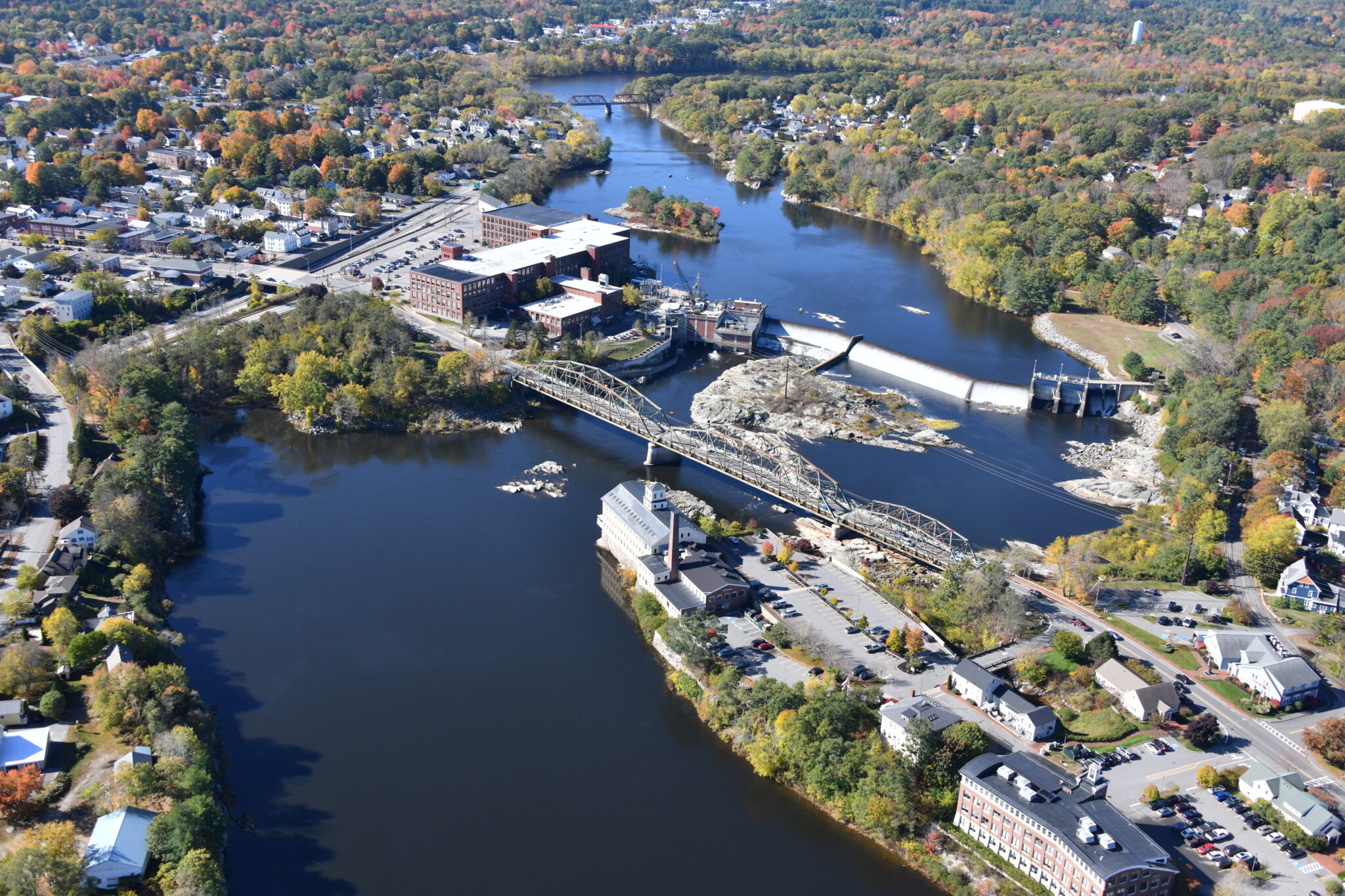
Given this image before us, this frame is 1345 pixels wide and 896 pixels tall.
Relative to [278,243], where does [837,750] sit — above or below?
below

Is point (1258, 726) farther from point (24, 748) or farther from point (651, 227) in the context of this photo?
point (651, 227)

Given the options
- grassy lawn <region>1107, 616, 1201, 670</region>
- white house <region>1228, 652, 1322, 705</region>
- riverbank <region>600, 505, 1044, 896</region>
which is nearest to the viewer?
riverbank <region>600, 505, 1044, 896</region>

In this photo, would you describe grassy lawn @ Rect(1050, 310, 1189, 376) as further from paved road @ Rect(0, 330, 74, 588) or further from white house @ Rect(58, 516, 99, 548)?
paved road @ Rect(0, 330, 74, 588)

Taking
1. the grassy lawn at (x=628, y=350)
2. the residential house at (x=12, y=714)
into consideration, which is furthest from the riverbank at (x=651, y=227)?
the residential house at (x=12, y=714)

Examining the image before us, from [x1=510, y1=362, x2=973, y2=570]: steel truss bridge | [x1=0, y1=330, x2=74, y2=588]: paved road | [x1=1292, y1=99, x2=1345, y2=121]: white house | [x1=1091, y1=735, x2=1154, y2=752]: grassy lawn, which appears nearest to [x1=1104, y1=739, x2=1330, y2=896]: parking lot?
[x1=1091, y1=735, x2=1154, y2=752]: grassy lawn

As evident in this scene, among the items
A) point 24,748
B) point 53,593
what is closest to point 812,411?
point 53,593
